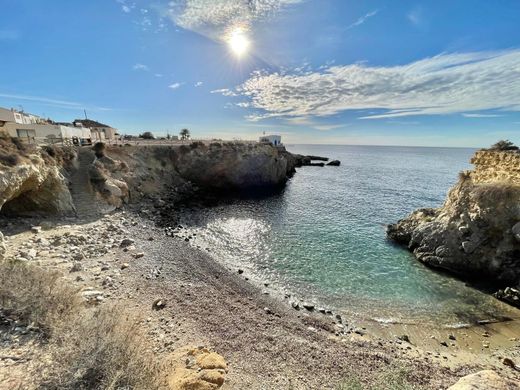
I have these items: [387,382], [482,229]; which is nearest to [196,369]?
[387,382]

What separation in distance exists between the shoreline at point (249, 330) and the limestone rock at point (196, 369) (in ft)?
1.48

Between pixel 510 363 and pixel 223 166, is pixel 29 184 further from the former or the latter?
pixel 510 363

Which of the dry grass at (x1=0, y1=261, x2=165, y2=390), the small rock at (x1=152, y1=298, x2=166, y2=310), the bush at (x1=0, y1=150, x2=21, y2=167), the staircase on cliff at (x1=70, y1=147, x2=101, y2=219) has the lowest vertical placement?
the small rock at (x1=152, y1=298, x2=166, y2=310)

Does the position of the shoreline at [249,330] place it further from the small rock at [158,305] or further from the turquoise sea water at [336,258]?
the turquoise sea water at [336,258]

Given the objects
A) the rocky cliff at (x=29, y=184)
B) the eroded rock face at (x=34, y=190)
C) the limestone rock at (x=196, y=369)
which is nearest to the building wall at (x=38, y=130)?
the rocky cliff at (x=29, y=184)

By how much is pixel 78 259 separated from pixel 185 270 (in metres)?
5.61

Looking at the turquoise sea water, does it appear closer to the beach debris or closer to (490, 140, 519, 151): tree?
the beach debris

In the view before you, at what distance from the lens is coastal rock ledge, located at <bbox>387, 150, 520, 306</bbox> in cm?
1453

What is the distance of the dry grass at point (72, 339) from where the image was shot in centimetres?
464

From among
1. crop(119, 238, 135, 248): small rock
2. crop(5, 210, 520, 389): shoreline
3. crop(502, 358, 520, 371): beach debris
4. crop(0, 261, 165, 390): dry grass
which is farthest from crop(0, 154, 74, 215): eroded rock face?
crop(502, 358, 520, 371): beach debris

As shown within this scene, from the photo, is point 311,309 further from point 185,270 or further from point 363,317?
point 185,270

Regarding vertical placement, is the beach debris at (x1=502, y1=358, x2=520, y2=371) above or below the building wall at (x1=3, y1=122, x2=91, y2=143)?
below

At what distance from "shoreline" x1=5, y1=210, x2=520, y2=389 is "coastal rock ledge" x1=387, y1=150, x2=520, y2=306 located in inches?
201

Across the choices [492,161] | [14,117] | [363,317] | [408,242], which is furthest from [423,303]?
[14,117]
